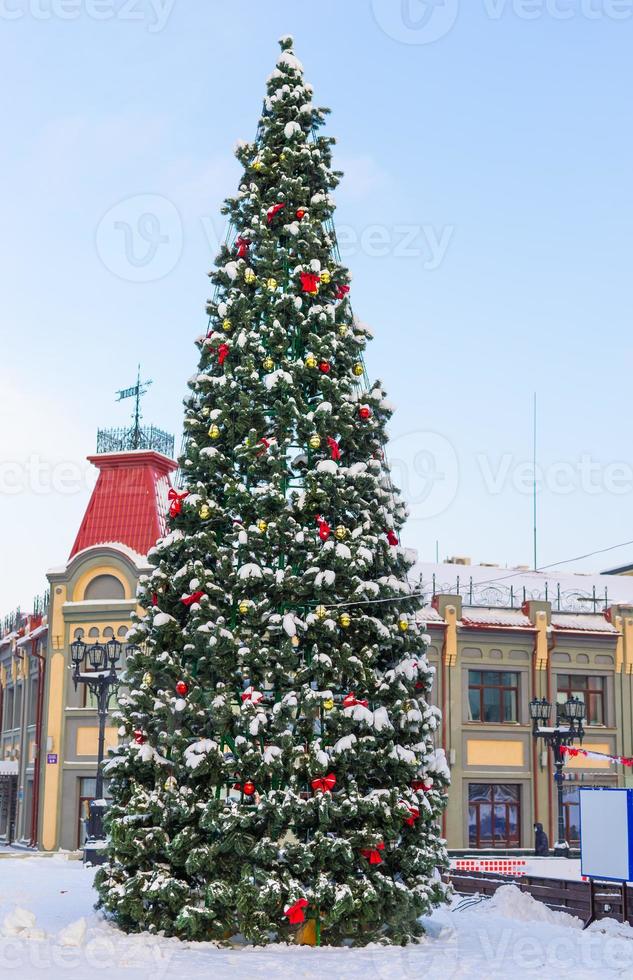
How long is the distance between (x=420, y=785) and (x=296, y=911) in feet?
7.69

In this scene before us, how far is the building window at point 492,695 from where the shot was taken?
132ft

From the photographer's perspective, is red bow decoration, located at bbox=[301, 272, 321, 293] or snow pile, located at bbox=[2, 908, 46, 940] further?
red bow decoration, located at bbox=[301, 272, 321, 293]

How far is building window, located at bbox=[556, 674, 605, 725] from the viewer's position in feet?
135

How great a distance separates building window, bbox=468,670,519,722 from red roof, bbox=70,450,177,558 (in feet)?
38.3

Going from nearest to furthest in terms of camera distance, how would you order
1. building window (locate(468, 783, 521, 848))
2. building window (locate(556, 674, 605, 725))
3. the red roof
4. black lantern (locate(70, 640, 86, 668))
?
black lantern (locate(70, 640, 86, 668)) < building window (locate(468, 783, 521, 848)) < the red roof < building window (locate(556, 674, 605, 725))

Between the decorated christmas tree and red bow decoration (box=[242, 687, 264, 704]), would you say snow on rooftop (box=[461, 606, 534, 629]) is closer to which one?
the decorated christmas tree

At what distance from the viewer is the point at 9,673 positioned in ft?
163

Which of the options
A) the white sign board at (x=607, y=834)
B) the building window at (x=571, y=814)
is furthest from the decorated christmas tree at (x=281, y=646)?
the building window at (x=571, y=814)

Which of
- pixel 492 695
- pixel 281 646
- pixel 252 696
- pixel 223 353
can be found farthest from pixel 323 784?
pixel 492 695

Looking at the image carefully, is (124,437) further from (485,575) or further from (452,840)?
(452,840)

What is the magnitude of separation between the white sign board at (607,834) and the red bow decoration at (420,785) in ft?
8.90

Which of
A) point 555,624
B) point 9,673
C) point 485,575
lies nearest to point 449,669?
point 555,624

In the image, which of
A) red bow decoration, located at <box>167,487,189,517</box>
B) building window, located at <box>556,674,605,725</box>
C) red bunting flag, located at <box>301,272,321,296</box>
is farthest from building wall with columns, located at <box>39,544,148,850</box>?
red bunting flag, located at <box>301,272,321,296</box>

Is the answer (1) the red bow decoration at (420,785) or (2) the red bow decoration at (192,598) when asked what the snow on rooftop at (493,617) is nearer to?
(1) the red bow decoration at (420,785)
